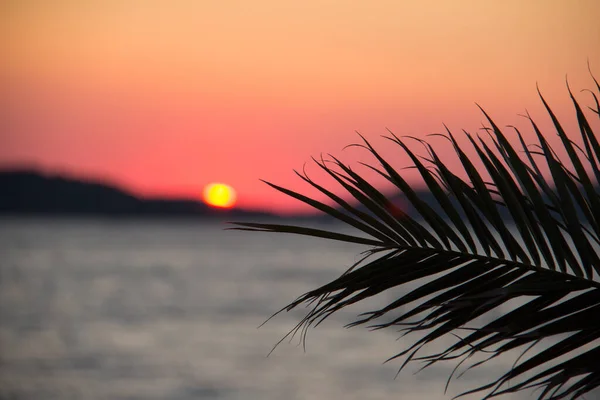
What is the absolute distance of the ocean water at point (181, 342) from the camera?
18.0 m

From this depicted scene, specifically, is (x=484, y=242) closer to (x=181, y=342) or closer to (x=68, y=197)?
(x=181, y=342)

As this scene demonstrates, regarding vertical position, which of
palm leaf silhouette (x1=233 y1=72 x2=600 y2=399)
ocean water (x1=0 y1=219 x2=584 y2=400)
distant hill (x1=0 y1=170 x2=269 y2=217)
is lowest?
ocean water (x1=0 y1=219 x2=584 y2=400)

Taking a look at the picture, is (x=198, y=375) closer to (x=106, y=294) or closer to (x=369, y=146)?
(x=369, y=146)

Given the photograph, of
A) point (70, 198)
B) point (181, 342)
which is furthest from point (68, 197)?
point (181, 342)

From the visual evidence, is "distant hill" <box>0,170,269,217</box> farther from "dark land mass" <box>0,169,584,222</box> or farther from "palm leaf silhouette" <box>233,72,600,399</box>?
"palm leaf silhouette" <box>233,72,600,399</box>

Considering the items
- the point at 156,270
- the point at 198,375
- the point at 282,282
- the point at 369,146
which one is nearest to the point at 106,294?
the point at 282,282

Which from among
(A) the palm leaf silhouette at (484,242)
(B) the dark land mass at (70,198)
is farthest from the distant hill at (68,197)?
(A) the palm leaf silhouette at (484,242)

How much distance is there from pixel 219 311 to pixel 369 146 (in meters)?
33.4

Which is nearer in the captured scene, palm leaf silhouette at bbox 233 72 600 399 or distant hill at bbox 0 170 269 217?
palm leaf silhouette at bbox 233 72 600 399

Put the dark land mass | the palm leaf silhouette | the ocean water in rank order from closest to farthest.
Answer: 1. the palm leaf silhouette
2. the ocean water
3. the dark land mass

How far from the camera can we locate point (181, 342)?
25.2 m

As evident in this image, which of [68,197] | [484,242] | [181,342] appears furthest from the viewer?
[68,197]

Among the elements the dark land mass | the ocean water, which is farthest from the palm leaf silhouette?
the dark land mass

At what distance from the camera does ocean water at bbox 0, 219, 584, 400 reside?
1803 centimetres
